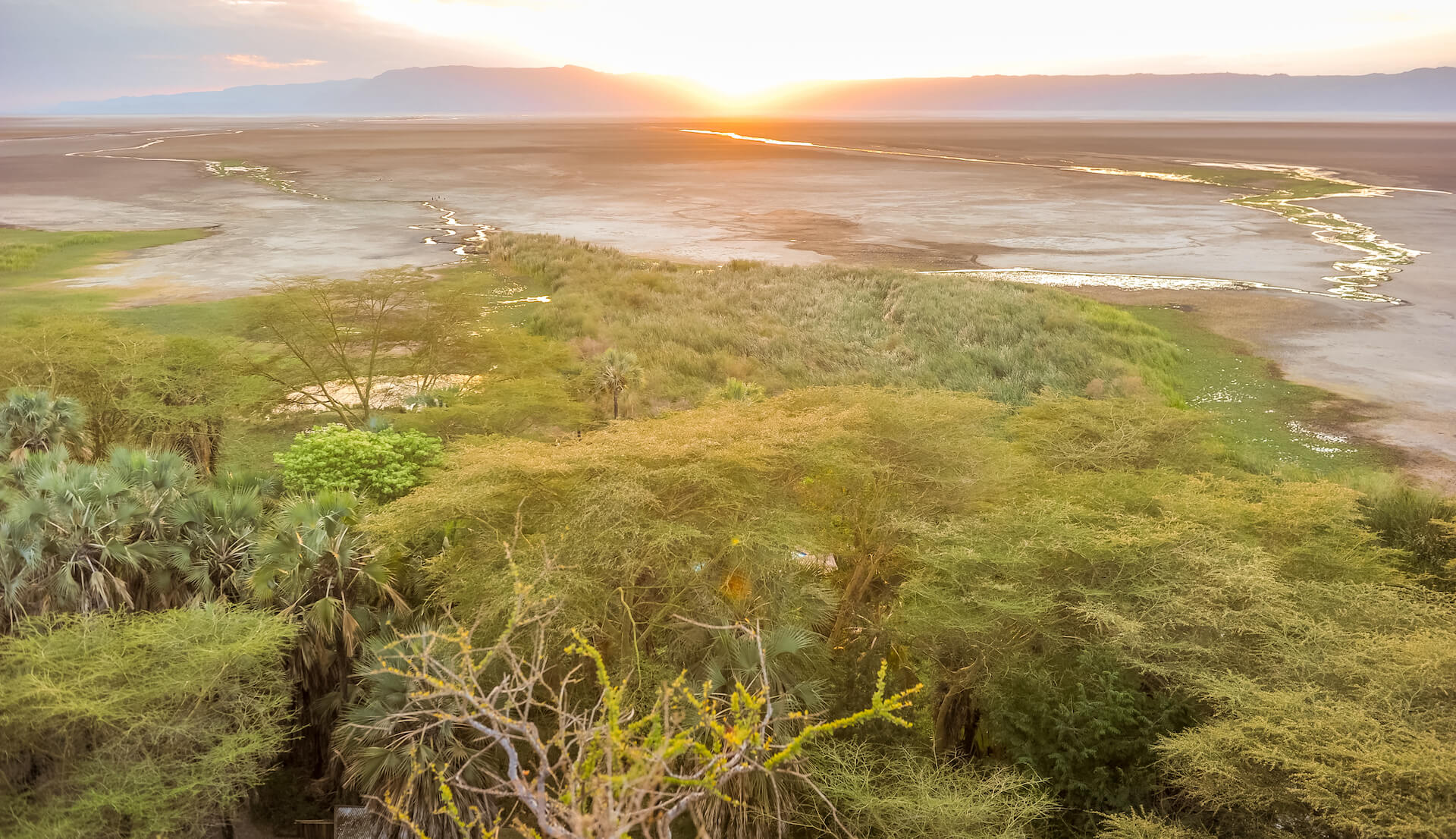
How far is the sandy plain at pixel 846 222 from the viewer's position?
4703 cm

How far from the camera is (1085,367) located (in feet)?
125

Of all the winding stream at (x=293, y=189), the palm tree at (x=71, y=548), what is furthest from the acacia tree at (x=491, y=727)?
the winding stream at (x=293, y=189)

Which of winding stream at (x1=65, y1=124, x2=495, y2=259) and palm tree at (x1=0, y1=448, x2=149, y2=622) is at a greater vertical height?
winding stream at (x1=65, y1=124, x2=495, y2=259)

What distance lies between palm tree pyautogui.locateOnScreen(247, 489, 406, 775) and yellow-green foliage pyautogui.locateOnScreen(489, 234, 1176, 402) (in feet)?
70.1

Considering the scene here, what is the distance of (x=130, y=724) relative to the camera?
11.3 metres

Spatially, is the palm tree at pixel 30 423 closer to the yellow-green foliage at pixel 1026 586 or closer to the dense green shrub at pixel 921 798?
the yellow-green foliage at pixel 1026 586

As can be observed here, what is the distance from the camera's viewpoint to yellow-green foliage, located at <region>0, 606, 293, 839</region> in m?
10.8

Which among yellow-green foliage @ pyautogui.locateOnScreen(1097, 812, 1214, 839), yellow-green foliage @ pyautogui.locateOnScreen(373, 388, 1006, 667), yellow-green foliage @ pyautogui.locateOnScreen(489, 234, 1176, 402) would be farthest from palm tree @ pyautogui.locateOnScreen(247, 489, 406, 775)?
yellow-green foliage @ pyautogui.locateOnScreen(489, 234, 1176, 402)

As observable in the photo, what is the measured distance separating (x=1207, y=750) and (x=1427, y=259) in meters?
77.4

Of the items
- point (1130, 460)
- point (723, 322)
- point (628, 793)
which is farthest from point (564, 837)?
point (723, 322)

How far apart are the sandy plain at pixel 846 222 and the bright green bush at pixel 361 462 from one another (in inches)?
1226

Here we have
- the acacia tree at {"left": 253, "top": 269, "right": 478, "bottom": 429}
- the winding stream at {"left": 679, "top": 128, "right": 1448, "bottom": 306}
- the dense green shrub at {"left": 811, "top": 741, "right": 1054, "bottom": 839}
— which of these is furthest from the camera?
the winding stream at {"left": 679, "top": 128, "right": 1448, "bottom": 306}

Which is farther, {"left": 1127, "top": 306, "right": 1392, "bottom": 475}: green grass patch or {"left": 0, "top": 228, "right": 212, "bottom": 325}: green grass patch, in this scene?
{"left": 0, "top": 228, "right": 212, "bottom": 325}: green grass patch

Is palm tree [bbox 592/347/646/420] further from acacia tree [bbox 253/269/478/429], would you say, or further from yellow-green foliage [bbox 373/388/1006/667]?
yellow-green foliage [bbox 373/388/1006/667]
